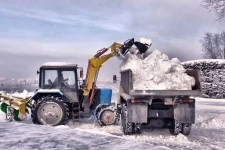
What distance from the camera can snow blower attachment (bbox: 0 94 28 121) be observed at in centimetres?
1314

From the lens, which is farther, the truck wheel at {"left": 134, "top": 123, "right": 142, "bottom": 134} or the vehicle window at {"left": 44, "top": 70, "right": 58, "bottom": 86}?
the vehicle window at {"left": 44, "top": 70, "right": 58, "bottom": 86}

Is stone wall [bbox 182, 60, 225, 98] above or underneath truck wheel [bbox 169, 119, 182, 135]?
above

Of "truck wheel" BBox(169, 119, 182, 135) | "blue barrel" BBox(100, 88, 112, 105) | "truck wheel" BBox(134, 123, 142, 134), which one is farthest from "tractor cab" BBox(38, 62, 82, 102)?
"truck wheel" BBox(169, 119, 182, 135)

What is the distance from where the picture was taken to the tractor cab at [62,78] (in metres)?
13.2

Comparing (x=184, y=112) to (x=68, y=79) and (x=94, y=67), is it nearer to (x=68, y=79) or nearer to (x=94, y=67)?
(x=94, y=67)

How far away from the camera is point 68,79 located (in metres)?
13.3

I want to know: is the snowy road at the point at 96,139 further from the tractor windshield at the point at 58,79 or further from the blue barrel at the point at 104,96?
the tractor windshield at the point at 58,79

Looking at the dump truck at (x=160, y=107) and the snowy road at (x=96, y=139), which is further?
the dump truck at (x=160, y=107)

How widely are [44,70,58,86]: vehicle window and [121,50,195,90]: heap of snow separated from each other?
11.2ft

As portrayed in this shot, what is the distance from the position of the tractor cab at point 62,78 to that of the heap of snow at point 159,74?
2.91 m

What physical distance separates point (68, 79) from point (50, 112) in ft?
4.84

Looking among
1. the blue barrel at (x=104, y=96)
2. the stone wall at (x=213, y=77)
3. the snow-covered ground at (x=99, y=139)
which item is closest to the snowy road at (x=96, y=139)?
the snow-covered ground at (x=99, y=139)

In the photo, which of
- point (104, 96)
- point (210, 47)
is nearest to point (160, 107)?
point (104, 96)

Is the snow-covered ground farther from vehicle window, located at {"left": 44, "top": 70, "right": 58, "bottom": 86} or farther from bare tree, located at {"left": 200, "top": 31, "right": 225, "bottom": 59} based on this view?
bare tree, located at {"left": 200, "top": 31, "right": 225, "bottom": 59}
